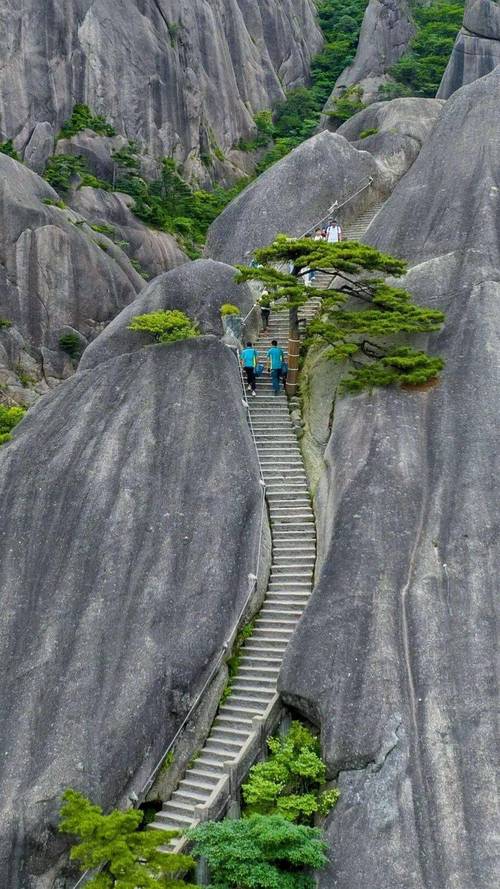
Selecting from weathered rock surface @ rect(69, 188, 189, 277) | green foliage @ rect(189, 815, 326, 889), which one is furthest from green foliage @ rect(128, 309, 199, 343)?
weathered rock surface @ rect(69, 188, 189, 277)

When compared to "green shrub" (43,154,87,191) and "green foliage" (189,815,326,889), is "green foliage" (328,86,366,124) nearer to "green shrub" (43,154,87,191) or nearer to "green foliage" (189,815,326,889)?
"green shrub" (43,154,87,191)

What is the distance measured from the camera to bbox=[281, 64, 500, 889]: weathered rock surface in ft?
48.5

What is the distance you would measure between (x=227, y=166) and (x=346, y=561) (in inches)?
1701

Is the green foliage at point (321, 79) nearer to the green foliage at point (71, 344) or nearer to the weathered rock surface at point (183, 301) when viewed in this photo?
the green foliage at point (71, 344)

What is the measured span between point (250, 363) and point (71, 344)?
13831 millimetres

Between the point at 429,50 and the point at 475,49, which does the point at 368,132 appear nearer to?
the point at 475,49

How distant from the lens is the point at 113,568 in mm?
19141

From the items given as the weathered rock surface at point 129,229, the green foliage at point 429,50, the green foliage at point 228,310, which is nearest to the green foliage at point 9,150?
the weathered rock surface at point 129,229

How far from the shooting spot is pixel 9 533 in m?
20.2

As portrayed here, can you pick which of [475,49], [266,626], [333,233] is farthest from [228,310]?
[475,49]

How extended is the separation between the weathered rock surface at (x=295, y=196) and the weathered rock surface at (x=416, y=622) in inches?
378

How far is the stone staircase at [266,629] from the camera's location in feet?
54.8

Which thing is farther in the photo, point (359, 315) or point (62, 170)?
point (62, 170)

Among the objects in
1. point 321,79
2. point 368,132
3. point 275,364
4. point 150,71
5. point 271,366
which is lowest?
point 271,366
